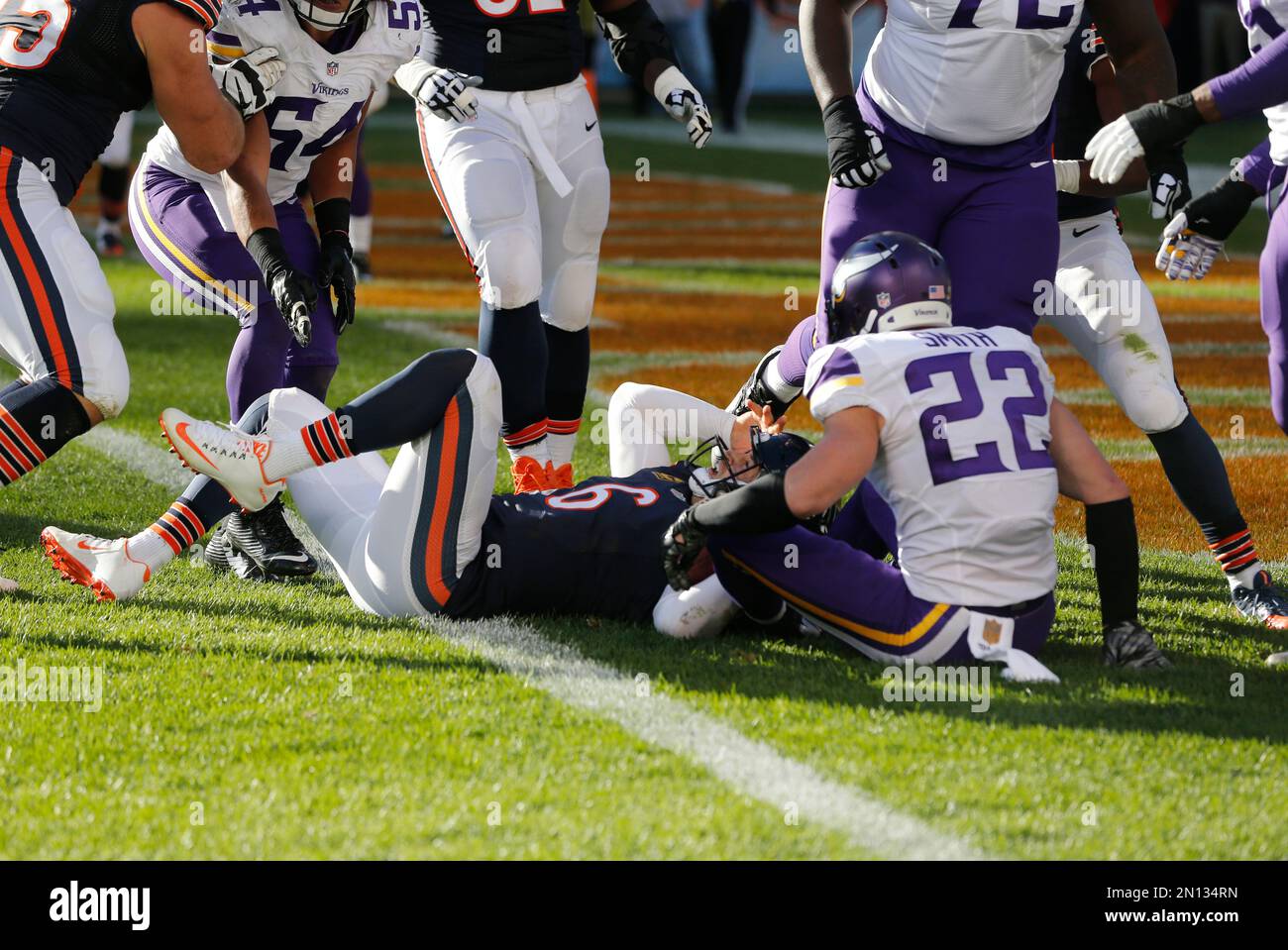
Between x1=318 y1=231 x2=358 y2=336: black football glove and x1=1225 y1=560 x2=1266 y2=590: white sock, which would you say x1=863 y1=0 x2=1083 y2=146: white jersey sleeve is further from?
x1=318 y1=231 x2=358 y2=336: black football glove

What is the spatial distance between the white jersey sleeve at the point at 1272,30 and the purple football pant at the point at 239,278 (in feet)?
8.53

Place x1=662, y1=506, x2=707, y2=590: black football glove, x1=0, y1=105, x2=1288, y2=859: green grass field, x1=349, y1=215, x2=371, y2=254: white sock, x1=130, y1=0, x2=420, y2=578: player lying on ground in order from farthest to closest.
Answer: x1=349, y1=215, x2=371, y2=254: white sock, x1=130, y1=0, x2=420, y2=578: player lying on ground, x1=662, y1=506, x2=707, y2=590: black football glove, x1=0, y1=105, x2=1288, y2=859: green grass field

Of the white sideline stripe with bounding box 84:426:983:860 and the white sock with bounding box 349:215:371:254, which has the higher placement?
the white sideline stripe with bounding box 84:426:983:860

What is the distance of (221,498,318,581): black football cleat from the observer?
15.6ft

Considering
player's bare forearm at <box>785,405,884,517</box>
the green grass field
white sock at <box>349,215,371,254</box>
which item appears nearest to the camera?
the green grass field

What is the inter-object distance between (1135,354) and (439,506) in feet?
6.38

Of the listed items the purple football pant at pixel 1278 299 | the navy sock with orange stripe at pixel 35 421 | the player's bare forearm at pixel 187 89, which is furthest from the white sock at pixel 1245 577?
the navy sock with orange stripe at pixel 35 421

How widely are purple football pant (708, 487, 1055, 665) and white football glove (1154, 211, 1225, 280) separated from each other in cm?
131

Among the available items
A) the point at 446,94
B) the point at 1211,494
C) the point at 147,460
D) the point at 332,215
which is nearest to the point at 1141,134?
the point at 1211,494

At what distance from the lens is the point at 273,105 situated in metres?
4.80

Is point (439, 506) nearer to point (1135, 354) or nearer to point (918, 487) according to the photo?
point (918, 487)

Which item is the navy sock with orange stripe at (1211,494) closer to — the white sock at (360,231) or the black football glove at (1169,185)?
the black football glove at (1169,185)

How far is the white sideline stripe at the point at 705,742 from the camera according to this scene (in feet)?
9.51

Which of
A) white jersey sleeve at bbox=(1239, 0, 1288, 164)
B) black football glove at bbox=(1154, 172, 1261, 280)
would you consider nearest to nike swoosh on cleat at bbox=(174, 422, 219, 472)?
black football glove at bbox=(1154, 172, 1261, 280)
